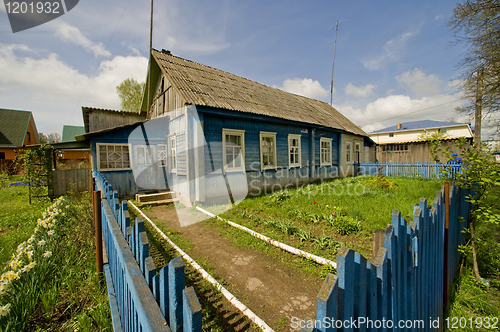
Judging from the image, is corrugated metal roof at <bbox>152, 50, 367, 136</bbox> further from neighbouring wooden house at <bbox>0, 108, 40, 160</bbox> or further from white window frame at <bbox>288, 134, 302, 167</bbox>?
neighbouring wooden house at <bbox>0, 108, 40, 160</bbox>

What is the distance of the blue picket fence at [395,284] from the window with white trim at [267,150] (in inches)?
297

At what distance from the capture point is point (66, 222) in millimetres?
4801

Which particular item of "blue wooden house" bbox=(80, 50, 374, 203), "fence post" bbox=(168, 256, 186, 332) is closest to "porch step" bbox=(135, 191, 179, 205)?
"blue wooden house" bbox=(80, 50, 374, 203)

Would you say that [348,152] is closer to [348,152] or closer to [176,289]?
[348,152]

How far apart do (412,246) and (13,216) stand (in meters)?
10.2

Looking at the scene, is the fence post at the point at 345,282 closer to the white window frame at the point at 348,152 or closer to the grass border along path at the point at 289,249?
the grass border along path at the point at 289,249

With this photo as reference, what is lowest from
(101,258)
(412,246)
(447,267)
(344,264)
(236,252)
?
(236,252)

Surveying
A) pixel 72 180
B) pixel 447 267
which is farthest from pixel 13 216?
pixel 447 267

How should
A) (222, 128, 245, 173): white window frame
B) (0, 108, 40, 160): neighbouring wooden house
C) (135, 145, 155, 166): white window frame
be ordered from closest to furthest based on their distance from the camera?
(222, 128, 245, 173): white window frame < (135, 145, 155, 166): white window frame < (0, 108, 40, 160): neighbouring wooden house

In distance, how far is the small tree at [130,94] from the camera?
29016 mm

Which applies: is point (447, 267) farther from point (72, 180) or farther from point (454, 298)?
point (72, 180)

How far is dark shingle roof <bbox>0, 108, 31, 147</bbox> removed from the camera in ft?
75.9

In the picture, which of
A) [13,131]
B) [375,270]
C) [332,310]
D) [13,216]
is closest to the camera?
[332,310]

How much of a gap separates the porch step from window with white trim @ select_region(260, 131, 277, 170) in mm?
4313
